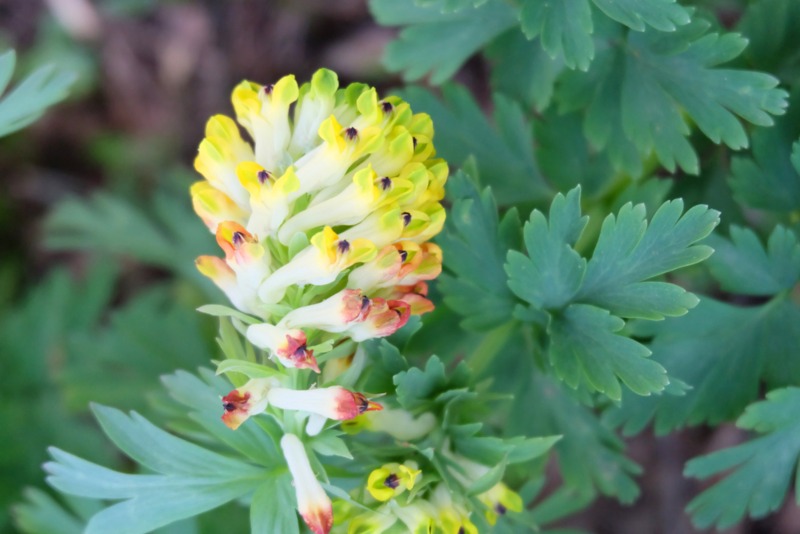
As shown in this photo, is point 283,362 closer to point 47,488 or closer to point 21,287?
point 47,488

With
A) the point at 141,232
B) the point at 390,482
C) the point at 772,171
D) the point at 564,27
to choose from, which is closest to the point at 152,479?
the point at 390,482

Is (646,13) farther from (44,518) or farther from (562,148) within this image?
(44,518)

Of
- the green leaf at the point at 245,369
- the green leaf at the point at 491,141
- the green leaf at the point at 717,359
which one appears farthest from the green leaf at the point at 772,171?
the green leaf at the point at 245,369

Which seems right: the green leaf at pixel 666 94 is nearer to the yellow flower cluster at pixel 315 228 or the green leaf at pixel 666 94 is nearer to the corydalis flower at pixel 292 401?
the yellow flower cluster at pixel 315 228

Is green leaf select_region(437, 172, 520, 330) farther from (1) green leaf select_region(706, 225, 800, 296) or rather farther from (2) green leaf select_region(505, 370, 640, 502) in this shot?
(1) green leaf select_region(706, 225, 800, 296)

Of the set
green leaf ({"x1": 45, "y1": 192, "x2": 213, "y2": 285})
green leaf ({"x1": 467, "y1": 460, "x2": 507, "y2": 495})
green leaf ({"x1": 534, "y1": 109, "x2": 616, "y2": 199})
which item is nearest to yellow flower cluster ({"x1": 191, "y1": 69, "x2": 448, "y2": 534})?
green leaf ({"x1": 467, "y1": 460, "x2": 507, "y2": 495})

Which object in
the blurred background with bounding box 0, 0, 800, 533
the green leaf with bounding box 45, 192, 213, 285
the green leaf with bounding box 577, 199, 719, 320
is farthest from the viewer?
the blurred background with bounding box 0, 0, 800, 533
